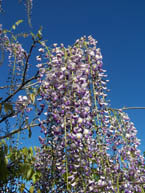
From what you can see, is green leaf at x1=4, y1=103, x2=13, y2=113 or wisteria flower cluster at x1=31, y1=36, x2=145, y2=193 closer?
wisteria flower cluster at x1=31, y1=36, x2=145, y2=193

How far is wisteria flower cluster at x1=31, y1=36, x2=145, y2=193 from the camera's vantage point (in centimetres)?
153

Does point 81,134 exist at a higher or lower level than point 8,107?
lower

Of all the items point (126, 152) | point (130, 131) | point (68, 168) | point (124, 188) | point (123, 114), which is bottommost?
point (124, 188)

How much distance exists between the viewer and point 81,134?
1535mm

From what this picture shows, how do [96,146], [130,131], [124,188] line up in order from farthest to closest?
[130,131] < [96,146] < [124,188]

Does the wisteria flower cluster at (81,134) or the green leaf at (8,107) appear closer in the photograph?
the wisteria flower cluster at (81,134)

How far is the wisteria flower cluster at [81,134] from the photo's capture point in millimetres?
1528

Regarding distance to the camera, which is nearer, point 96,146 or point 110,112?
point 96,146

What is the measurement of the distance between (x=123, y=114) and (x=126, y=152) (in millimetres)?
407

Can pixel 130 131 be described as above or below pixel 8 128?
below

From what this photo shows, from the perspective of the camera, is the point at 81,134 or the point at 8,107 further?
the point at 8,107

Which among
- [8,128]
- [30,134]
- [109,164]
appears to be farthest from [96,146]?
[8,128]

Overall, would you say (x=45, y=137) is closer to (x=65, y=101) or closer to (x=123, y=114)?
(x=65, y=101)

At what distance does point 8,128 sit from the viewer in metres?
2.51
